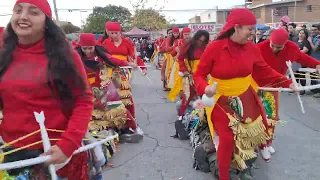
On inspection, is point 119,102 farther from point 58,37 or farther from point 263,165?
point 58,37

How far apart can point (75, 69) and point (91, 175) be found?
2.84ft

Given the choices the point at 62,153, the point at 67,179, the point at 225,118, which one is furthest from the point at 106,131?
the point at 62,153

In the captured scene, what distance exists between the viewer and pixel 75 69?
2.13 metres

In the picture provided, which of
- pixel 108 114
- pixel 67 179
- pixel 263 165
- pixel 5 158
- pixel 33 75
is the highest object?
pixel 33 75

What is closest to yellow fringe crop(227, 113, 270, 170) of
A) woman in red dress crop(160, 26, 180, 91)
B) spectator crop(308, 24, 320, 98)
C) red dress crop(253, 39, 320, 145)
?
red dress crop(253, 39, 320, 145)

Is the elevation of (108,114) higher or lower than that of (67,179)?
lower

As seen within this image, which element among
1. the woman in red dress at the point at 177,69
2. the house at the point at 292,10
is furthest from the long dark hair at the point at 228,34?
the house at the point at 292,10

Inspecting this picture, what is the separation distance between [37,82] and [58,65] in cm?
14

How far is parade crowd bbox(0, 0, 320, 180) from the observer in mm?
2102

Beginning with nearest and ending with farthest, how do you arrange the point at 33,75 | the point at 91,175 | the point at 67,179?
the point at 33,75, the point at 67,179, the point at 91,175

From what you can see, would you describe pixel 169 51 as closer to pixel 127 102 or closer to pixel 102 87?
pixel 127 102

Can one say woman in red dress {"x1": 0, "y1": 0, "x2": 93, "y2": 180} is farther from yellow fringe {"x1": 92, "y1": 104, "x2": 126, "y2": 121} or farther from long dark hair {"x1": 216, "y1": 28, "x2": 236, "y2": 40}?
yellow fringe {"x1": 92, "y1": 104, "x2": 126, "y2": 121}

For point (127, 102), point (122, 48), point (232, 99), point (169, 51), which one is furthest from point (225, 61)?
point (169, 51)

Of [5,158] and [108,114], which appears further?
[108,114]
